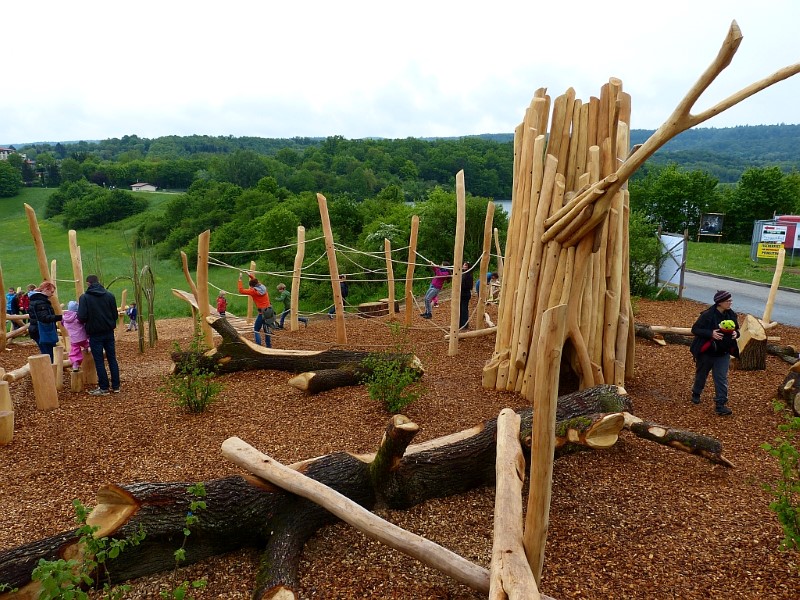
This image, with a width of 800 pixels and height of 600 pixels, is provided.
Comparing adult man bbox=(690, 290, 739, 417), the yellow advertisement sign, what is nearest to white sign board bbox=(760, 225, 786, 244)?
the yellow advertisement sign

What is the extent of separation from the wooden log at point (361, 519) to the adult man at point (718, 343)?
12.9 ft

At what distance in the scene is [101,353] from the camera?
616cm

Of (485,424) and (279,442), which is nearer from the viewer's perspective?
(485,424)

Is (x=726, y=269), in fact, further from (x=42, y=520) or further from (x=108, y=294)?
(x=42, y=520)

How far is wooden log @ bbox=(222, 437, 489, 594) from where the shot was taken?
2740 mm

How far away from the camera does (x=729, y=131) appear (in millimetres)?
187750

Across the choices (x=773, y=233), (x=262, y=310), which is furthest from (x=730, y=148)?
(x=262, y=310)

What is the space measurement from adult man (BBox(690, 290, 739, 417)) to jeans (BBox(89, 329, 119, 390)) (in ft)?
19.6

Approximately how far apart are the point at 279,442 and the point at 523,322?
2609mm

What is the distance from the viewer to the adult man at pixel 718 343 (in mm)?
5484

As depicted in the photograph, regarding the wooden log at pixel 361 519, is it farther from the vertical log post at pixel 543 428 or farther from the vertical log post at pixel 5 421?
the vertical log post at pixel 5 421

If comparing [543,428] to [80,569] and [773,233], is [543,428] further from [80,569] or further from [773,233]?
[773,233]

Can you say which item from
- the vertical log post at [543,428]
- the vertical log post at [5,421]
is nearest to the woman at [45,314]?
the vertical log post at [5,421]

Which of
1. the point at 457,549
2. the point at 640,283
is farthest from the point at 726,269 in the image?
the point at 457,549
